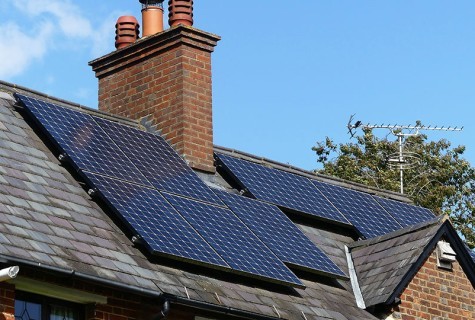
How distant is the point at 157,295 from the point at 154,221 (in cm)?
214

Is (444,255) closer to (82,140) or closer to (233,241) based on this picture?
(233,241)

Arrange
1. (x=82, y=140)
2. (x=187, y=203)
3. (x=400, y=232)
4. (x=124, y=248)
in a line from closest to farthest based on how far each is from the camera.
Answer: (x=124, y=248) → (x=187, y=203) → (x=82, y=140) → (x=400, y=232)

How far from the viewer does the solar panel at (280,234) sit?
23.3 m

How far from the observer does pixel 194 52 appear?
26.2m

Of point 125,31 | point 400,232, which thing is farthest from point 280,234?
point 125,31

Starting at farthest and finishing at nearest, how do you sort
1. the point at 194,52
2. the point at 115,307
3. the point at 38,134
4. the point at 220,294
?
the point at 194,52 < the point at 38,134 < the point at 220,294 < the point at 115,307

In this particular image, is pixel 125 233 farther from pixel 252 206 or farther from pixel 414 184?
pixel 414 184

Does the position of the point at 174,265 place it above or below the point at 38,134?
below

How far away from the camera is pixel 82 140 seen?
22906mm

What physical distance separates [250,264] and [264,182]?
406 centimetres

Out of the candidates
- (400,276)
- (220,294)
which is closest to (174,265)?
(220,294)

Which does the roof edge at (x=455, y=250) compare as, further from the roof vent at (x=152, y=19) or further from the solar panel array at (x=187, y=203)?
the roof vent at (x=152, y=19)

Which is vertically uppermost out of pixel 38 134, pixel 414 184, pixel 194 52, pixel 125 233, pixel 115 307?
pixel 414 184

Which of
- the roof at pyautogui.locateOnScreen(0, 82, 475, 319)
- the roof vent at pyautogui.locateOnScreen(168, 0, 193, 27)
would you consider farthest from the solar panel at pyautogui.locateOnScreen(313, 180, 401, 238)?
the roof vent at pyautogui.locateOnScreen(168, 0, 193, 27)
